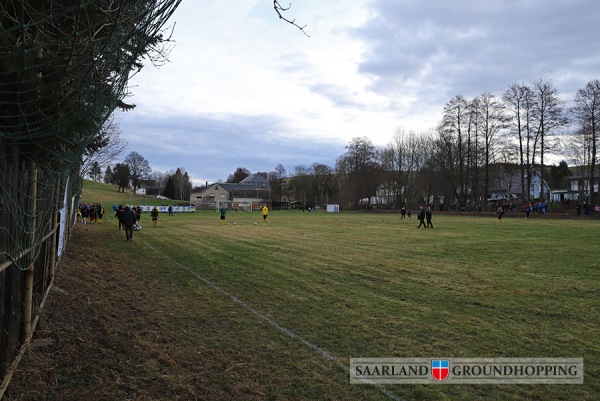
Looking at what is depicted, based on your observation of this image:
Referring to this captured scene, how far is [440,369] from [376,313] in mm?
2501

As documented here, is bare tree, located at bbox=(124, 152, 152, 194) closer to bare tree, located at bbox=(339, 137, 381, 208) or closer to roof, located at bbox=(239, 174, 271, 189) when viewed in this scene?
roof, located at bbox=(239, 174, 271, 189)

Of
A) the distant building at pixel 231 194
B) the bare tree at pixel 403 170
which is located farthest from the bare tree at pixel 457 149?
the distant building at pixel 231 194

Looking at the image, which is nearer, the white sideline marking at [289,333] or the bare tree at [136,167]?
the white sideline marking at [289,333]

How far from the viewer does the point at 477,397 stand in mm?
4406

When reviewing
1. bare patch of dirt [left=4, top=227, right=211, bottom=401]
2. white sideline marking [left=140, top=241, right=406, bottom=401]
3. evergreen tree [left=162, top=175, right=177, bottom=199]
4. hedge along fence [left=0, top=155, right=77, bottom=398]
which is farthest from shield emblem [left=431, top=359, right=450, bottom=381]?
evergreen tree [left=162, top=175, right=177, bottom=199]

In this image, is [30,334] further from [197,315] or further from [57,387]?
[197,315]

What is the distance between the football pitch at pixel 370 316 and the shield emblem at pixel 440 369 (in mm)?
162

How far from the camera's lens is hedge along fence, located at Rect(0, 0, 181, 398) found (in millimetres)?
2959

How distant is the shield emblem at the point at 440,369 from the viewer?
16.3 feet

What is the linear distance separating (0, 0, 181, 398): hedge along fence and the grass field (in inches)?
78.4

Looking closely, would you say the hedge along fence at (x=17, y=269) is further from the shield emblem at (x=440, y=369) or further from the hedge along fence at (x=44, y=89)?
the shield emblem at (x=440, y=369)

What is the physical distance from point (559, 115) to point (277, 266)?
5431 centimetres

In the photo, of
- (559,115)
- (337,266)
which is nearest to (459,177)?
(559,115)

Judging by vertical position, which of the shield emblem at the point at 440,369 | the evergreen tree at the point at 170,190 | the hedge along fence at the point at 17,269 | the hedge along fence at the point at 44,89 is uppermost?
the evergreen tree at the point at 170,190
